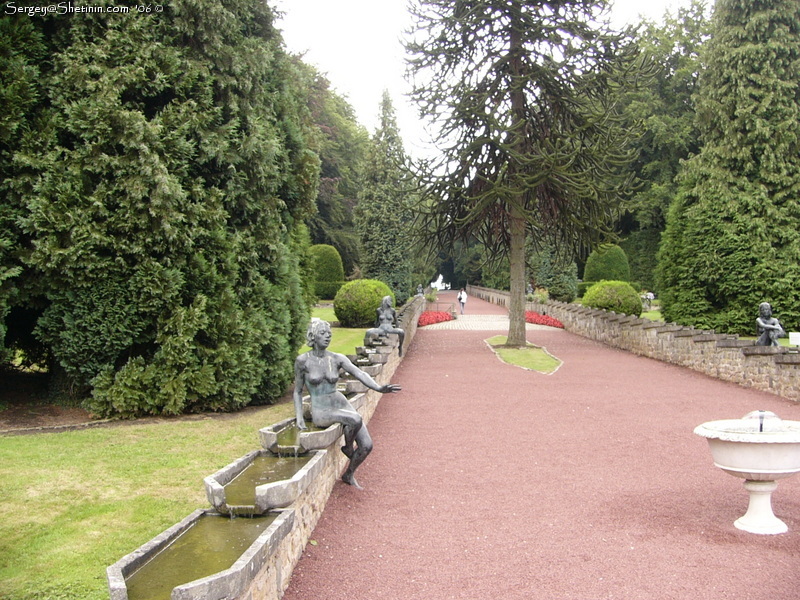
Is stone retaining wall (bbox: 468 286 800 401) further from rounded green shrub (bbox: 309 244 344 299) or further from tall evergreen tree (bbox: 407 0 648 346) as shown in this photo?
rounded green shrub (bbox: 309 244 344 299)

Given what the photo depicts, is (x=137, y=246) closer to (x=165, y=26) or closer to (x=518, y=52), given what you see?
(x=165, y=26)

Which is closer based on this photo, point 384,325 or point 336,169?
point 384,325

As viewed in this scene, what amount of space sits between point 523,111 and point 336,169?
29919 millimetres

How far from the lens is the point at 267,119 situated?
1318 centimetres

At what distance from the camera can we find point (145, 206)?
11133 millimetres

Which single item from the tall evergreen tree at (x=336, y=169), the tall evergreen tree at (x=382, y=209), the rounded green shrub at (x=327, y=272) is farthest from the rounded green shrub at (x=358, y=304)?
the tall evergreen tree at (x=336, y=169)

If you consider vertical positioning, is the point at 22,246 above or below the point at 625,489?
above

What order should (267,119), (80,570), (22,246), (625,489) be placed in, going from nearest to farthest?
(80,570), (625,489), (22,246), (267,119)

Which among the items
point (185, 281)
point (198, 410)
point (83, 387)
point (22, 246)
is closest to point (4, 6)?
point (22, 246)

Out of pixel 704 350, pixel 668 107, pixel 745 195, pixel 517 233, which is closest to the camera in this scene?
pixel 704 350

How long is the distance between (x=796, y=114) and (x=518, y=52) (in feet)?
37.8

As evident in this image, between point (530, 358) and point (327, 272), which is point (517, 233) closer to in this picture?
point (530, 358)

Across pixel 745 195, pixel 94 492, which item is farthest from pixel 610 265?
pixel 94 492

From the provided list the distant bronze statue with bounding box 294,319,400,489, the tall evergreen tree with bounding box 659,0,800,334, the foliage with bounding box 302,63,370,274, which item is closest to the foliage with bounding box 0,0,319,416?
the distant bronze statue with bounding box 294,319,400,489
